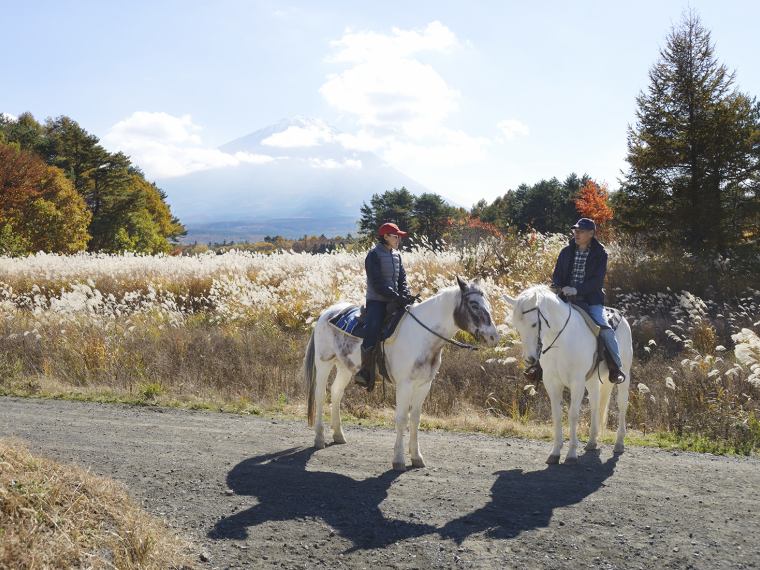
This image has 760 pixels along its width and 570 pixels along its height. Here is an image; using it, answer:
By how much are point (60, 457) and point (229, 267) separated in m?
13.4

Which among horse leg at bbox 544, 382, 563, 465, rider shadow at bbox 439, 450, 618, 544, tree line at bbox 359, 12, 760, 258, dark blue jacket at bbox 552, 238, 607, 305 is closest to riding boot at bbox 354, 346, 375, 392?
rider shadow at bbox 439, 450, 618, 544

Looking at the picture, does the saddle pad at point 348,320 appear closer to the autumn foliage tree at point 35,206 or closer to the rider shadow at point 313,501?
the rider shadow at point 313,501

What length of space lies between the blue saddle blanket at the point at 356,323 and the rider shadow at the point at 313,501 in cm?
168

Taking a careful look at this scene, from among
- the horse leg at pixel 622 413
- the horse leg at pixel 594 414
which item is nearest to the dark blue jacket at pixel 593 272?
the horse leg at pixel 594 414

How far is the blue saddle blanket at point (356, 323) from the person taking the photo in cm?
798

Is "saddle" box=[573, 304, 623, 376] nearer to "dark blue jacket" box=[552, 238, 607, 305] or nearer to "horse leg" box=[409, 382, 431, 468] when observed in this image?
"dark blue jacket" box=[552, 238, 607, 305]

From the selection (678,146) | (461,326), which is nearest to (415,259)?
(678,146)

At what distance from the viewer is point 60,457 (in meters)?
8.01

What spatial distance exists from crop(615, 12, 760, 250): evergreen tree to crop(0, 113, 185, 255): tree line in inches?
1187

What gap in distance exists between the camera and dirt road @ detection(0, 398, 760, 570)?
5.36 meters

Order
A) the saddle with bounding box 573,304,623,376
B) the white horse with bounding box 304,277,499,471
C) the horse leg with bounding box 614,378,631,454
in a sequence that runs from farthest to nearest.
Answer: the horse leg with bounding box 614,378,631,454
the saddle with bounding box 573,304,623,376
the white horse with bounding box 304,277,499,471

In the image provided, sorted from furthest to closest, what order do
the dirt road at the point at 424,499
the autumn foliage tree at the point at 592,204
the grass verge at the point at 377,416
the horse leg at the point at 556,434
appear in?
the autumn foliage tree at the point at 592,204
the grass verge at the point at 377,416
the horse leg at the point at 556,434
the dirt road at the point at 424,499

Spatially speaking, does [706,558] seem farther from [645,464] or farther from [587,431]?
[587,431]

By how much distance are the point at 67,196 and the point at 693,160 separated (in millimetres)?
37180
